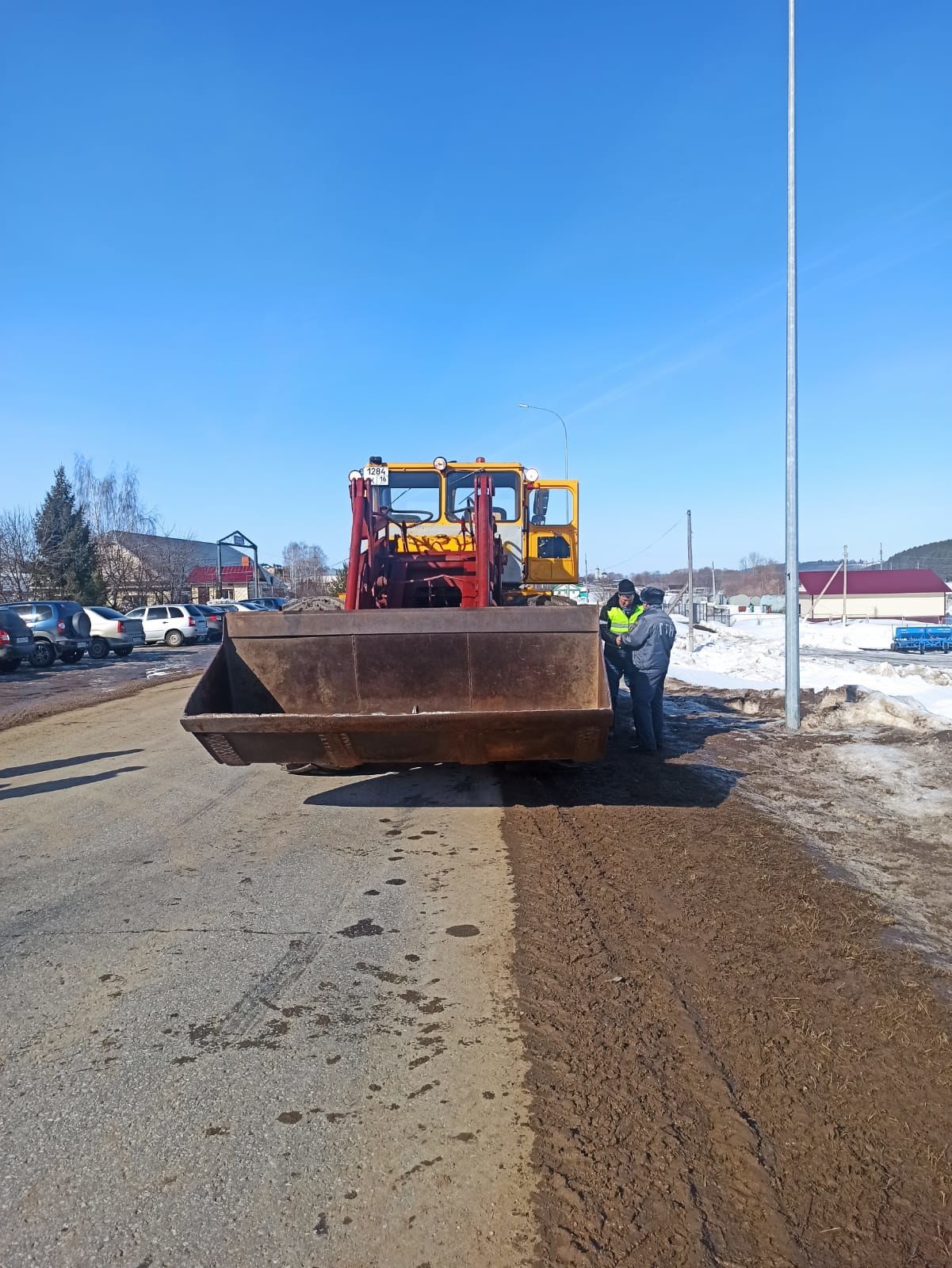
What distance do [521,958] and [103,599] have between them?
3936cm

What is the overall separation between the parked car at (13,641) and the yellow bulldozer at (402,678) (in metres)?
14.0

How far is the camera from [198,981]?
3.67m

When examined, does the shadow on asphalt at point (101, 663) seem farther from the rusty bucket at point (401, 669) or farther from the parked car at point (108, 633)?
the rusty bucket at point (401, 669)

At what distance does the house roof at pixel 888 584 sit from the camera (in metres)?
67.9

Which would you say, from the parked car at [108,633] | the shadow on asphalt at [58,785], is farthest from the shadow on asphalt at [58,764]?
the parked car at [108,633]

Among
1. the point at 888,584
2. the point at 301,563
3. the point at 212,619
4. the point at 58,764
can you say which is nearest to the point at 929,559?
the point at 888,584

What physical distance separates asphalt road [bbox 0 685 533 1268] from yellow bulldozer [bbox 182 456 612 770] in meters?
0.75

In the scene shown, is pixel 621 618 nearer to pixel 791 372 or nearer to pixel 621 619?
pixel 621 619

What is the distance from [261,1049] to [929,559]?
128489mm

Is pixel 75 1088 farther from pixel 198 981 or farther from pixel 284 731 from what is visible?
pixel 284 731

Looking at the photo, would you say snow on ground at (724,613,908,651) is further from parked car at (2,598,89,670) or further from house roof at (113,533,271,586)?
house roof at (113,533,271,586)

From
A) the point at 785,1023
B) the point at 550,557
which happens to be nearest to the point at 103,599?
the point at 550,557

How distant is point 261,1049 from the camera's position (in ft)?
10.3

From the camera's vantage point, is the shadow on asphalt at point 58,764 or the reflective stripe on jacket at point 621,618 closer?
the shadow on asphalt at point 58,764
